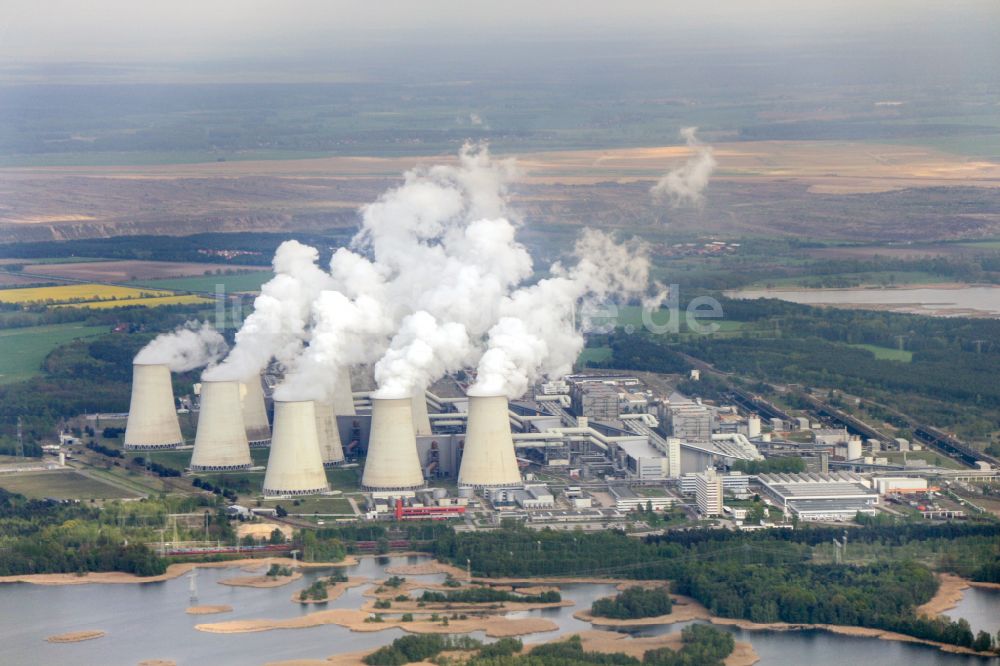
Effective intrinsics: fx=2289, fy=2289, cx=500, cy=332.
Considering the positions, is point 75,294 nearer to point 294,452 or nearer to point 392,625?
point 294,452

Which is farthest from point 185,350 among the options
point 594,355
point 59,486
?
point 594,355

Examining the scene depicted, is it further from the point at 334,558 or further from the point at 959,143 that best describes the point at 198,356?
the point at 959,143

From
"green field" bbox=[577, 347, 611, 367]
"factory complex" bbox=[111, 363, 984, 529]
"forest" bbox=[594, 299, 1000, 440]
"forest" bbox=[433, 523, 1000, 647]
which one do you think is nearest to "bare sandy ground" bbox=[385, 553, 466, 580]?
"forest" bbox=[433, 523, 1000, 647]

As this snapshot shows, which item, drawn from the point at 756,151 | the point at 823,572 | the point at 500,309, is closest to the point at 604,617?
the point at 823,572

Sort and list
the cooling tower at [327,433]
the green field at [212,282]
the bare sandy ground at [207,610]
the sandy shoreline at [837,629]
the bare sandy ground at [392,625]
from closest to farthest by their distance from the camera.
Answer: the sandy shoreline at [837,629]
the bare sandy ground at [392,625]
the bare sandy ground at [207,610]
the cooling tower at [327,433]
the green field at [212,282]

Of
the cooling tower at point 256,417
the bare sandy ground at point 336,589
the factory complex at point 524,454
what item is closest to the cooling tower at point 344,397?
the factory complex at point 524,454

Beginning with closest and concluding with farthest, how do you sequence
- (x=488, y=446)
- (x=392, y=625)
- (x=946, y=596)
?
1. (x=392, y=625)
2. (x=946, y=596)
3. (x=488, y=446)

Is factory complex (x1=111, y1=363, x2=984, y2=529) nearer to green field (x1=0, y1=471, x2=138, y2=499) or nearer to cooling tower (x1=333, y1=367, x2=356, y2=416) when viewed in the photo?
cooling tower (x1=333, y1=367, x2=356, y2=416)

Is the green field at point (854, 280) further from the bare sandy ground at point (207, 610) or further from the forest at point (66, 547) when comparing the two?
the bare sandy ground at point (207, 610)
